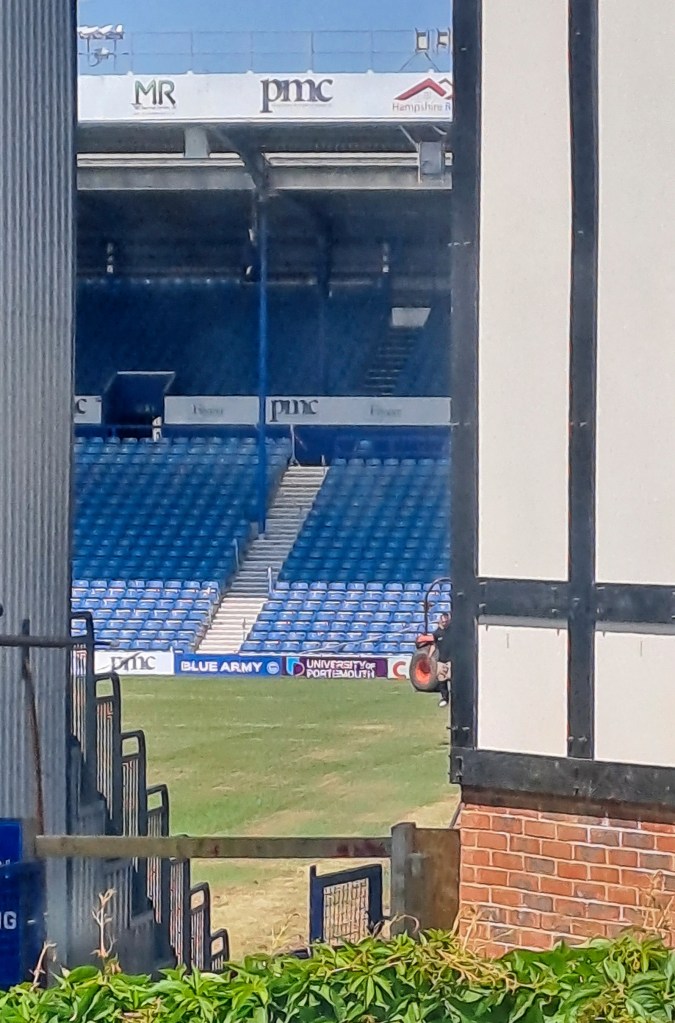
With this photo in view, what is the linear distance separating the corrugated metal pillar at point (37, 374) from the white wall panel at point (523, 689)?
6.96 feet

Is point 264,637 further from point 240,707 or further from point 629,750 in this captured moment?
point 629,750

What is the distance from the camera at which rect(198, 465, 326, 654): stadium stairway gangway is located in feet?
93.4

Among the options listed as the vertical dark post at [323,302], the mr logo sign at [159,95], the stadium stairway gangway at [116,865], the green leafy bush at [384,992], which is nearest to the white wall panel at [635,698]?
the green leafy bush at [384,992]

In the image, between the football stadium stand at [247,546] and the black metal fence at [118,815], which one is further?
the football stadium stand at [247,546]

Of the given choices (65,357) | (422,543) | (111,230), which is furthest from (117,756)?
(111,230)

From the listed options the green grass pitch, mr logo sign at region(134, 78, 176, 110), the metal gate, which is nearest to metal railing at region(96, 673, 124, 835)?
the green grass pitch

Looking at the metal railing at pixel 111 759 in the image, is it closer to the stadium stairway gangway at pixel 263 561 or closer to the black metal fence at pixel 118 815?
the black metal fence at pixel 118 815

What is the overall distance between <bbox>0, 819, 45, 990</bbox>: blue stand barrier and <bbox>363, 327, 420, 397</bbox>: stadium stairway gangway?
90.8 ft

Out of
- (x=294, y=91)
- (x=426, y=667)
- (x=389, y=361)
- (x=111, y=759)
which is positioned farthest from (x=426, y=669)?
(x=389, y=361)

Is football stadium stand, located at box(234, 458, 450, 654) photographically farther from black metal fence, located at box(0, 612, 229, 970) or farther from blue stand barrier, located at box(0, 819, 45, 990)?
blue stand barrier, located at box(0, 819, 45, 990)

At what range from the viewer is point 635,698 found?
455 centimetres

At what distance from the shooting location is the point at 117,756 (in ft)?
21.7

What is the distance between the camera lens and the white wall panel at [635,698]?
14.7 feet

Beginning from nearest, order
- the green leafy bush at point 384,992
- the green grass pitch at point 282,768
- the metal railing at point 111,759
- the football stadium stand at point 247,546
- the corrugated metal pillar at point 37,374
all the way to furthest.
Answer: the green leafy bush at point 384,992, the corrugated metal pillar at point 37,374, the metal railing at point 111,759, the green grass pitch at point 282,768, the football stadium stand at point 247,546
